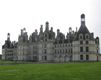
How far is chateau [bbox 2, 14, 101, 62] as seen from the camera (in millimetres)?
96188

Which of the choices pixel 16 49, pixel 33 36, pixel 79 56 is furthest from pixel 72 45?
pixel 16 49

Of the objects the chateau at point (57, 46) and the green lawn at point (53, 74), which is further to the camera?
the chateau at point (57, 46)

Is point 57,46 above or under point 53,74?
above

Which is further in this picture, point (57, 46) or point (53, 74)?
point (57, 46)

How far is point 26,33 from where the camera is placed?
120 metres

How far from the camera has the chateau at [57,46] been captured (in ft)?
316

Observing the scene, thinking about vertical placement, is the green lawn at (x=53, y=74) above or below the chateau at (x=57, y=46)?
below

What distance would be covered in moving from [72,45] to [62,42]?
23.1 feet

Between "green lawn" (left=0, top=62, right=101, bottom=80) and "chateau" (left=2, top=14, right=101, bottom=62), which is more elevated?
"chateau" (left=2, top=14, right=101, bottom=62)

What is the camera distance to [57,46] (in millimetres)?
108188

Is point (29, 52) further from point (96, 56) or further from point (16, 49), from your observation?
point (96, 56)

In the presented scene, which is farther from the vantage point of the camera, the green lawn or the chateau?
the chateau

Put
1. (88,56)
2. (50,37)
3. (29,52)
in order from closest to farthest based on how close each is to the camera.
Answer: (88,56)
(50,37)
(29,52)

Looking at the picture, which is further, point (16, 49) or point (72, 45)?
point (16, 49)
